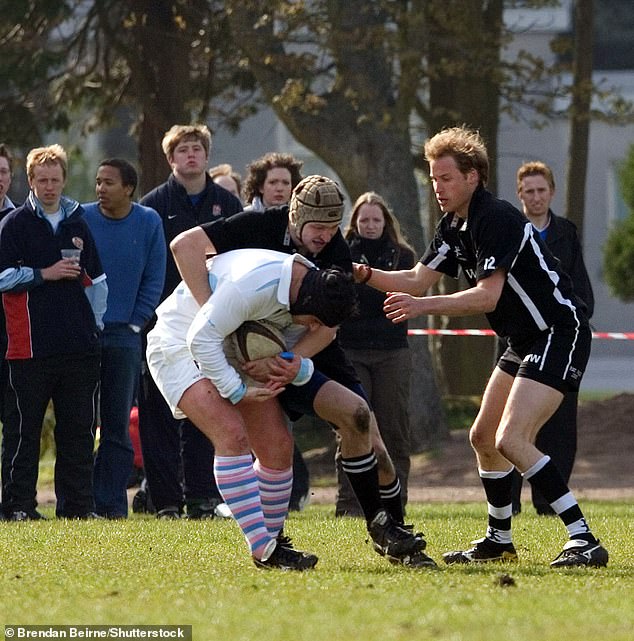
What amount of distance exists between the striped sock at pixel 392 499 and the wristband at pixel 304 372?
0.83m

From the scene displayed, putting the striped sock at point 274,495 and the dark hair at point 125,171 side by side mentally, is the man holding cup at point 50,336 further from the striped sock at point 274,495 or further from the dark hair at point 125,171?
the striped sock at point 274,495

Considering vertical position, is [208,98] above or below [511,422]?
above

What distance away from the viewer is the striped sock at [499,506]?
8172mm

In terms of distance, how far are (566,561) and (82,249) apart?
442 centimetres

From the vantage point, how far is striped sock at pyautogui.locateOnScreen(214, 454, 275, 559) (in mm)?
7332

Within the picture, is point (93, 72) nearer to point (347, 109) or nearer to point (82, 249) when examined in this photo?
point (347, 109)

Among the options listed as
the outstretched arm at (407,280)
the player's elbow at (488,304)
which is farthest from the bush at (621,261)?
the player's elbow at (488,304)

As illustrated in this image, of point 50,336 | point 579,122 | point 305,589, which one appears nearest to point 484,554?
point 305,589

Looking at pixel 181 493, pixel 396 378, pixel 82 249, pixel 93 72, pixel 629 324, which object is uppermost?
pixel 93 72

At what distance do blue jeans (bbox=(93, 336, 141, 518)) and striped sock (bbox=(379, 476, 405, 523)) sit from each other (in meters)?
3.68

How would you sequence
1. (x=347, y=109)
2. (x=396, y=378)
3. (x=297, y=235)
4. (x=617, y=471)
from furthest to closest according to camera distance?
1. (x=347, y=109)
2. (x=617, y=471)
3. (x=396, y=378)
4. (x=297, y=235)

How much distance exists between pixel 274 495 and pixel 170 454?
3.66 meters

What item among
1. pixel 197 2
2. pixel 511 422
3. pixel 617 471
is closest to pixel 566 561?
pixel 511 422

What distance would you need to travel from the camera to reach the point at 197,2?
19.3m
